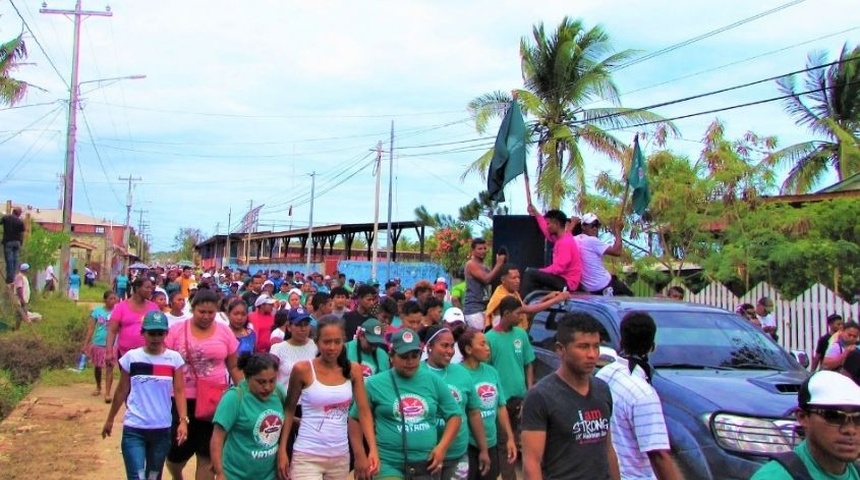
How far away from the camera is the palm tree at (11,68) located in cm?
2002

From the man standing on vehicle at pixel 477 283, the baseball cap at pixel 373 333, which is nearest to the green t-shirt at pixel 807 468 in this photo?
the baseball cap at pixel 373 333

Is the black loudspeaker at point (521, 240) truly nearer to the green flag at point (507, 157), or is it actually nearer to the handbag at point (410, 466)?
the green flag at point (507, 157)

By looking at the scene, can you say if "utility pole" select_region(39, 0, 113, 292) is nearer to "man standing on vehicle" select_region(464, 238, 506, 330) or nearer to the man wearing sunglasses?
"man standing on vehicle" select_region(464, 238, 506, 330)

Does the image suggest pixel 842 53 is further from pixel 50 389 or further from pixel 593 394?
pixel 593 394

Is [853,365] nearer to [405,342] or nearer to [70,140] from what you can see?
[405,342]

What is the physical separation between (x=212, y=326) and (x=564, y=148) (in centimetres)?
1923

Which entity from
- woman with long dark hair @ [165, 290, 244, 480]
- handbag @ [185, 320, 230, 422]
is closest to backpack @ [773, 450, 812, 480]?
woman with long dark hair @ [165, 290, 244, 480]

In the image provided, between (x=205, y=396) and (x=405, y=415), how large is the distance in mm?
2067

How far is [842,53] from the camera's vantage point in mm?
26375

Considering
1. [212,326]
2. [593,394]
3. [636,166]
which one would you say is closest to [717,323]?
[593,394]

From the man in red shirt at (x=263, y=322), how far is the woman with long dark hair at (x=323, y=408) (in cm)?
360

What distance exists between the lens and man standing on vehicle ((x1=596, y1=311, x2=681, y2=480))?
161 inches

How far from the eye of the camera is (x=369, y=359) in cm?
616

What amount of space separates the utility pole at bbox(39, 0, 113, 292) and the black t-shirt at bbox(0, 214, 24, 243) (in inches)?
320
